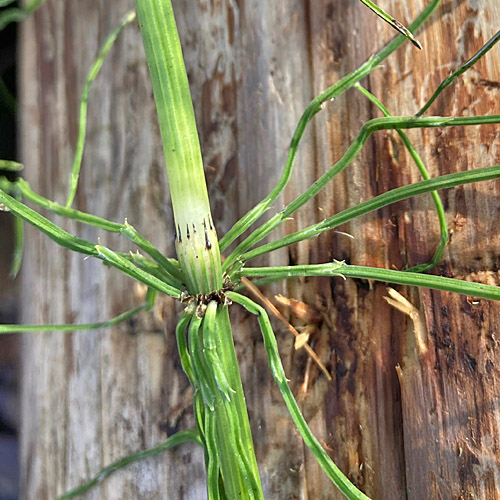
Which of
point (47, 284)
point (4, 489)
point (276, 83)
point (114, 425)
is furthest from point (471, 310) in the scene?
point (4, 489)

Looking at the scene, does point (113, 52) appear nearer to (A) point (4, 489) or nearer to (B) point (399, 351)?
(B) point (399, 351)

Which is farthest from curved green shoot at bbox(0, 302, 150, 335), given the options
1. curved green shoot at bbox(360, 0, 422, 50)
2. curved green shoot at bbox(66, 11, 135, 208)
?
curved green shoot at bbox(360, 0, 422, 50)

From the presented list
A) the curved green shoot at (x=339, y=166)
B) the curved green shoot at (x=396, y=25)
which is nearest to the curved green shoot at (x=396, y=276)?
the curved green shoot at (x=339, y=166)

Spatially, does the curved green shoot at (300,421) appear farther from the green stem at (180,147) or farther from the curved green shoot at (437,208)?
the curved green shoot at (437,208)

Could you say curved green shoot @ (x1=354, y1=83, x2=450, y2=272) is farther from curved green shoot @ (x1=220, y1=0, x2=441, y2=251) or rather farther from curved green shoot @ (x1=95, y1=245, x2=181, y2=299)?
curved green shoot @ (x1=95, y1=245, x2=181, y2=299)

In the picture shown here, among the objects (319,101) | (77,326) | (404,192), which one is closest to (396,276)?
(404,192)

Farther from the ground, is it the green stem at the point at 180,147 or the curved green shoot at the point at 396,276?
the green stem at the point at 180,147
